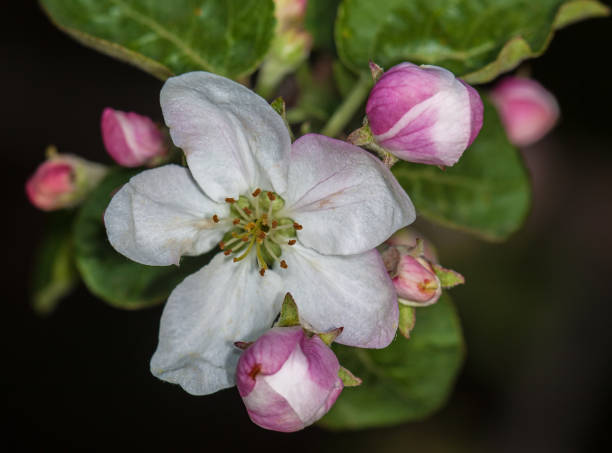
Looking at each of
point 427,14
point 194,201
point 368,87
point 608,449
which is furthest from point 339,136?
point 608,449

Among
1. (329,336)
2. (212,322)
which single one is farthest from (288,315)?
(212,322)

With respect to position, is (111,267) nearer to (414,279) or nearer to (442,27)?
(414,279)

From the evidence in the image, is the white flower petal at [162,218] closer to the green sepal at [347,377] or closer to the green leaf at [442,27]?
the green sepal at [347,377]

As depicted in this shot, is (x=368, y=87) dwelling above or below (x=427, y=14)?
below

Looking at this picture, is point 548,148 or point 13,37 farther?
point 548,148

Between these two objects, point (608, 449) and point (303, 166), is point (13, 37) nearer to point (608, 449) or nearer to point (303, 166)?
point (303, 166)

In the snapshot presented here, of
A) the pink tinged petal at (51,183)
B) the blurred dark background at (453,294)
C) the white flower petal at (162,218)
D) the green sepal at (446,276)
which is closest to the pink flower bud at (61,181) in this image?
the pink tinged petal at (51,183)
